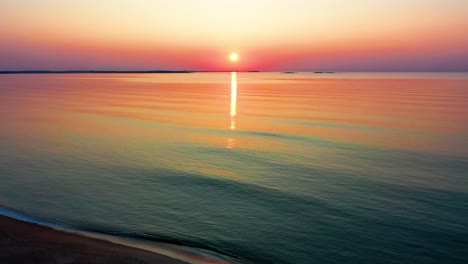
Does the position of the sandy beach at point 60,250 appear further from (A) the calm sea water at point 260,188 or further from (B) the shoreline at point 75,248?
(A) the calm sea water at point 260,188

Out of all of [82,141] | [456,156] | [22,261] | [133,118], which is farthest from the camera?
[133,118]

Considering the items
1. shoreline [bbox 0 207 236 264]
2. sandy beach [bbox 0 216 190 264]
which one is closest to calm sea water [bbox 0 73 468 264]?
shoreline [bbox 0 207 236 264]

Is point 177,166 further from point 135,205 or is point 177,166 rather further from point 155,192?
point 135,205

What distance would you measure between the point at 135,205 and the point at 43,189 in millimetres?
5475

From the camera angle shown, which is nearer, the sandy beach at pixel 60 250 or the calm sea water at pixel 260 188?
the sandy beach at pixel 60 250

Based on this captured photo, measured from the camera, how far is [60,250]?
10.5 meters

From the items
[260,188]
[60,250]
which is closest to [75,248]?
[60,250]

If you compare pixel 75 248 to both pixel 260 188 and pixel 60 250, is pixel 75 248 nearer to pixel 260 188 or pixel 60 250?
pixel 60 250

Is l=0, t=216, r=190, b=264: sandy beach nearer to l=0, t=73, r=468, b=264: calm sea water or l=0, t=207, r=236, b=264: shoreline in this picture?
l=0, t=207, r=236, b=264: shoreline

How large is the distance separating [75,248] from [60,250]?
0.41 meters

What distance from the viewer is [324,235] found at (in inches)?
514

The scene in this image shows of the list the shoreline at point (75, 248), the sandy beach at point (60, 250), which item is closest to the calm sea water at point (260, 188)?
the shoreline at point (75, 248)

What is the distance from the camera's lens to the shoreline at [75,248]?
998 centimetres

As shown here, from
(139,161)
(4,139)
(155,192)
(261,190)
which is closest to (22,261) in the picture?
(155,192)
